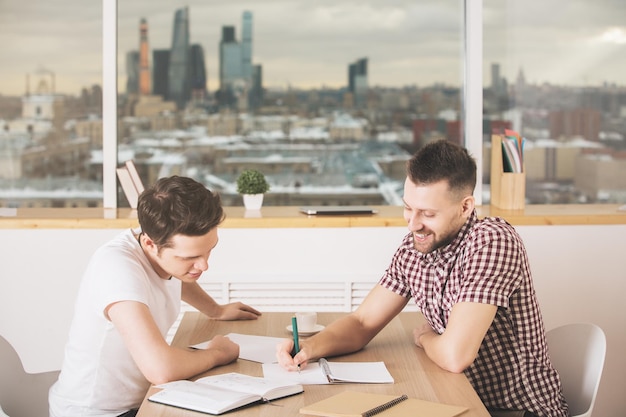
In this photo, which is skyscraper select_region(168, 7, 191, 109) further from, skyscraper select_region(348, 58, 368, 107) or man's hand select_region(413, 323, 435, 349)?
man's hand select_region(413, 323, 435, 349)

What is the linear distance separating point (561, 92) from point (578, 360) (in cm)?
196

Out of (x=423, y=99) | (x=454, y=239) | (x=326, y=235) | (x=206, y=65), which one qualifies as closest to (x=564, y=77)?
A: (x=423, y=99)

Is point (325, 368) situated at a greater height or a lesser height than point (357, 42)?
lesser

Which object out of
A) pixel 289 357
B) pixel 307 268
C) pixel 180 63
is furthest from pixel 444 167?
pixel 180 63

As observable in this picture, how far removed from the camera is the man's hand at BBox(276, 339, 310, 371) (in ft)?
6.81

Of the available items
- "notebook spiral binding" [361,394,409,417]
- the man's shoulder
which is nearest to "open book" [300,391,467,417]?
"notebook spiral binding" [361,394,409,417]

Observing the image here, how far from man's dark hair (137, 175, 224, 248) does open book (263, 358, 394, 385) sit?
385 millimetres

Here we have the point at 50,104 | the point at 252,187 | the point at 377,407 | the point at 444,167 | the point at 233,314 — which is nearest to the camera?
the point at 377,407

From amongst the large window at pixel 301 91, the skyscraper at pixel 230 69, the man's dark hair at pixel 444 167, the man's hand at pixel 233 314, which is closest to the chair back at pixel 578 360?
the man's dark hair at pixel 444 167

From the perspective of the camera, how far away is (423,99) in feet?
13.5

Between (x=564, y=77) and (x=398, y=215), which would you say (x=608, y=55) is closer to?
(x=564, y=77)

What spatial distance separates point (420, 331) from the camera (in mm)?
2332

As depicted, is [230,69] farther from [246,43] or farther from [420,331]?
[420,331]

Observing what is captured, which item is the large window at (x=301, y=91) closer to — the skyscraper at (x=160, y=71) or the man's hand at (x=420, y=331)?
the skyscraper at (x=160, y=71)
